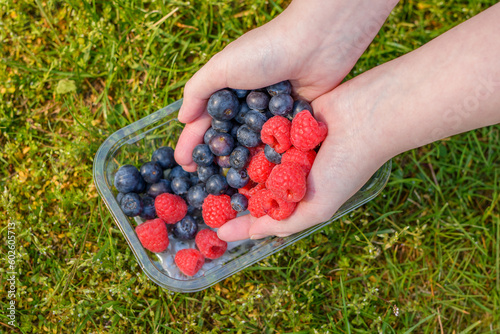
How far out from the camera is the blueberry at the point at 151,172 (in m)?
2.13

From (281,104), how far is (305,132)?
0.21 meters

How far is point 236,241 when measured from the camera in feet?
7.11

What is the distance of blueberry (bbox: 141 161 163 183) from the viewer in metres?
2.13

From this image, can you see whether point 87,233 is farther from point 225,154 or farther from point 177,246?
point 225,154

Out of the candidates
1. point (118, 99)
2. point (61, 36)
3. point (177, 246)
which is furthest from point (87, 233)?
point (61, 36)

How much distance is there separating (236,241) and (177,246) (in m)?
0.34

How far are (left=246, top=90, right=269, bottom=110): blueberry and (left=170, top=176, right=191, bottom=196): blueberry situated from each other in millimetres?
587

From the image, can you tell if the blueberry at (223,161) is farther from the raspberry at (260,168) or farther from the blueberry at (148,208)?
the blueberry at (148,208)

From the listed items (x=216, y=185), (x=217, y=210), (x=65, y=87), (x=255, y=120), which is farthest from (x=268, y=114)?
(x=65, y=87)

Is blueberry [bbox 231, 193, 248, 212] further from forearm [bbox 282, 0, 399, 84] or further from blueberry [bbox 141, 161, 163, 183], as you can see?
forearm [bbox 282, 0, 399, 84]

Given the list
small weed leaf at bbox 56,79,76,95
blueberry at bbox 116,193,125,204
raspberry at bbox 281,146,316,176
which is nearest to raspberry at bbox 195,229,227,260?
blueberry at bbox 116,193,125,204

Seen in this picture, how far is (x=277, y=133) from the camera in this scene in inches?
70.8

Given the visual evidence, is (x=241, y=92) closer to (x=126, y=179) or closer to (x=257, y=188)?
(x=257, y=188)

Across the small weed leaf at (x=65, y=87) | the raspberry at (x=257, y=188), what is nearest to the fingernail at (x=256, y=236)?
the raspberry at (x=257, y=188)
